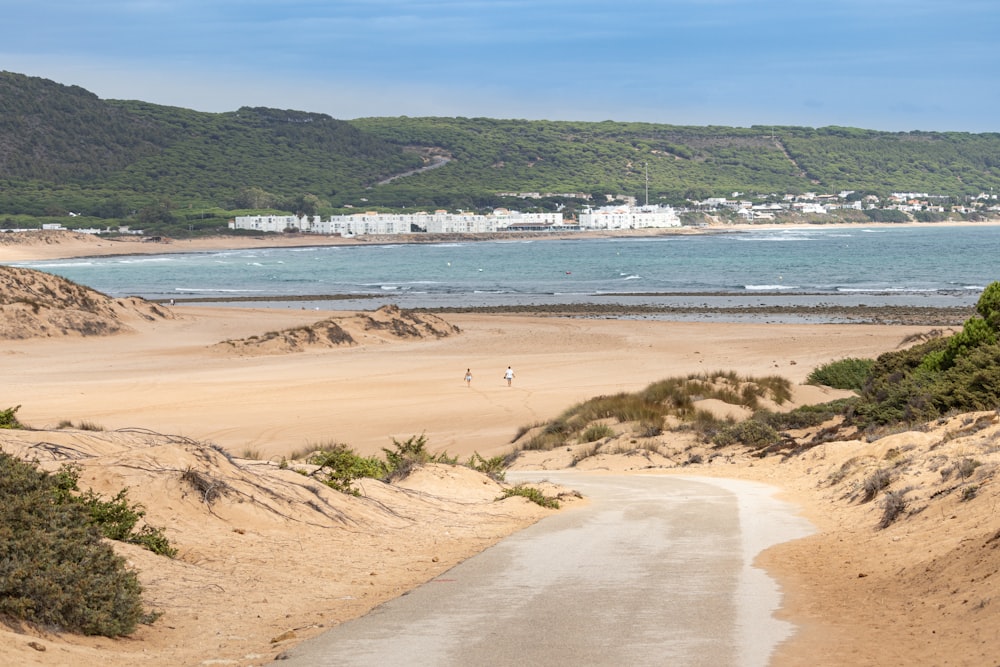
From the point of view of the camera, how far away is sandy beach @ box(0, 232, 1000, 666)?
771cm

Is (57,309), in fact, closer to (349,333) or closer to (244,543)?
(349,333)

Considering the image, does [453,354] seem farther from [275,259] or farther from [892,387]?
[275,259]

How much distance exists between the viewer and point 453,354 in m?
41.5

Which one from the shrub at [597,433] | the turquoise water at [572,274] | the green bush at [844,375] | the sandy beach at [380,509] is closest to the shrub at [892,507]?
the sandy beach at [380,509]

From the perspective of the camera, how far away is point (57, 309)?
4656cm

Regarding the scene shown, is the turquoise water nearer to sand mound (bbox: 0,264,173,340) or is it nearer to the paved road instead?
sand mound (bbox: 0,264,173,340)

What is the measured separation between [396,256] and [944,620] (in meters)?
124

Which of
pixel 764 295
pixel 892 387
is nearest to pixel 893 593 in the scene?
pixel 892 387

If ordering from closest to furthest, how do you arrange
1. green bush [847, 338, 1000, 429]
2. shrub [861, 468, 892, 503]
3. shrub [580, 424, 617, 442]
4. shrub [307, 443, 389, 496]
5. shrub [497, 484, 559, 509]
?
shrub [307, 443, 389, 496]
shrub [861, 468, 892, 503]
shrub [497, 484, 559, 509]
green bush [847, 338, 1000, 429]
shrub [580, 424, 617, 442]

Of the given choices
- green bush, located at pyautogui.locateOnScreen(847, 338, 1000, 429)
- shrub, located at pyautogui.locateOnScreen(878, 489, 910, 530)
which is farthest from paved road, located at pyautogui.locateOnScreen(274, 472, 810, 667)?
green bush, located at pyautogui.locateOnScreen(847, 338, 1000, 429)

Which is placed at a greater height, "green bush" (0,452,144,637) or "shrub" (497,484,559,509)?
"green bush" (0,452,144,637)

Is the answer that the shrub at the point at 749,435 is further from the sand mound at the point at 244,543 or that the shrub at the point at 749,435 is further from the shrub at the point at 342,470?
the shrub at the point at 342,470

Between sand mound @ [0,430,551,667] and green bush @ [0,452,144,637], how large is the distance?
0.43 feet

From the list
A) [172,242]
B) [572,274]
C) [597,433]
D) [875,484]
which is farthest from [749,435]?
[172,242]
